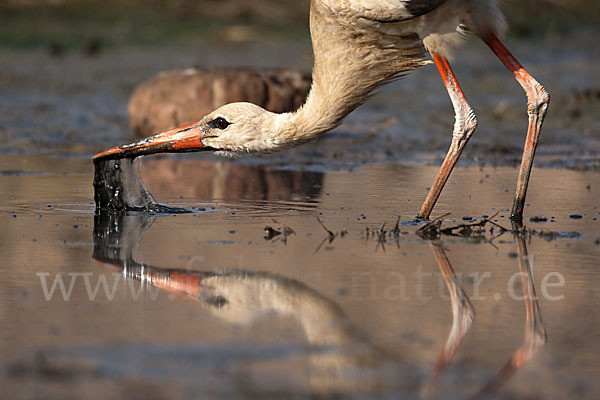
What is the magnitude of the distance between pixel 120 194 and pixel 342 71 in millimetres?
1674

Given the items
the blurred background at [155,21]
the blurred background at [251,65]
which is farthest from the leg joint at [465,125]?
the blurred background at [155,21]

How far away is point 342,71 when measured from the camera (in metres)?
6.54

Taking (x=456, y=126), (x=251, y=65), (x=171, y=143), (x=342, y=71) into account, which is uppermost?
(x=251, y=65)

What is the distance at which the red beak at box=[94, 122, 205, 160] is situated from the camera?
6.79m

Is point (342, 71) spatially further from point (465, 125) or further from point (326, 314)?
point (326, 314)

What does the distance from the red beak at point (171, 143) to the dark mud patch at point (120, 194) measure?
0.15 metres

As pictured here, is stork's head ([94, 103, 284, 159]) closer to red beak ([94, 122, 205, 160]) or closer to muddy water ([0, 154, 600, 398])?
red beak ([94, 122, 205, 160])

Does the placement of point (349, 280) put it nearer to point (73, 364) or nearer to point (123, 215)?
point (73, 364)

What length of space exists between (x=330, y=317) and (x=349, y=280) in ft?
2.14

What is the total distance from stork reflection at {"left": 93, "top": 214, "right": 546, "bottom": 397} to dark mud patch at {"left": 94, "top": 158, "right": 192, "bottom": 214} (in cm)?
90

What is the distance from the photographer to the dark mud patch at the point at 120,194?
22.8ft

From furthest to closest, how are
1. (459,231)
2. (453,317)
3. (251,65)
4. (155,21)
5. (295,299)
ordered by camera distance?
(155,21)
(251,65)
(459,231)
(295,299)
(453,317)

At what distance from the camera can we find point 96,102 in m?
14.0

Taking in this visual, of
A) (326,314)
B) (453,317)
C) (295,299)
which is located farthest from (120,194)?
(453,317)
